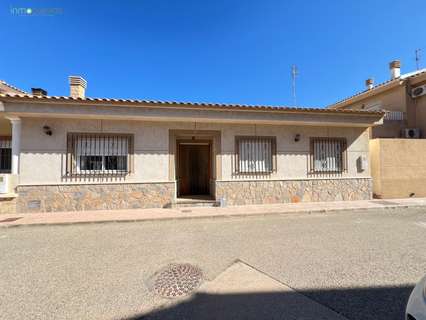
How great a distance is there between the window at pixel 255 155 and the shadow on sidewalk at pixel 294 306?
249 inches

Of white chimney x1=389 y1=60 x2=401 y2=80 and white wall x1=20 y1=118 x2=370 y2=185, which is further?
white chimney x1=389 y1=60 x2=401 y2=80

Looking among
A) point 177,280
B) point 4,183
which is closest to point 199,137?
point 177,280

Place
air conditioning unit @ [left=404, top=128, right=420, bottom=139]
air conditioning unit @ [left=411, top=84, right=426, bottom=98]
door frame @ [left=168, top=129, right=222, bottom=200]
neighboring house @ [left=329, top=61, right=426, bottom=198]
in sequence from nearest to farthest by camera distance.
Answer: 1. door frame @ [left=168, top=129, right=222, bottom=200]
2. neighboring house @ [left=329, top=61, right=426, bottom=198]
3. air conditioning unit @ [left=404, top=128, right=420, bottom=139]
4. air conditioning unit @ [left=411, top=84, right=426, bottom=98]

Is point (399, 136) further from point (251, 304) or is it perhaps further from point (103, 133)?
point (103, 133)

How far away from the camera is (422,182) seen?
1031 centimetres

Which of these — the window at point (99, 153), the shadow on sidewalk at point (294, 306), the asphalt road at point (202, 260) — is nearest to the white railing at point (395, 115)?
the asphalt road at point (202, 260)

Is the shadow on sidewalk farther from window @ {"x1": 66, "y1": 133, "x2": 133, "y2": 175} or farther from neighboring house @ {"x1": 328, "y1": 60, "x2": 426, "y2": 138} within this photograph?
neighboring house @ {"x1": 328, "y1": 60, "x2": 426, "y2": 138}

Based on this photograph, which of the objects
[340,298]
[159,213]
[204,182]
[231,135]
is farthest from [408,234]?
[204,182]

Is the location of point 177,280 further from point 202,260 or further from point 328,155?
point 328,155

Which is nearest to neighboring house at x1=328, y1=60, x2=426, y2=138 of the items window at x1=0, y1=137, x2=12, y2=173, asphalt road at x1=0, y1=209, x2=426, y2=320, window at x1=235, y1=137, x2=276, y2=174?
window at x1=235, y1=137, x2=276, y2=174

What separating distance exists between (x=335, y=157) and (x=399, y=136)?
6892 millimetres

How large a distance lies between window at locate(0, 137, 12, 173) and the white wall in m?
3.33

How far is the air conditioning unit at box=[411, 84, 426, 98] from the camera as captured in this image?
12883 millimetres

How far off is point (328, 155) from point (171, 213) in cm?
743
